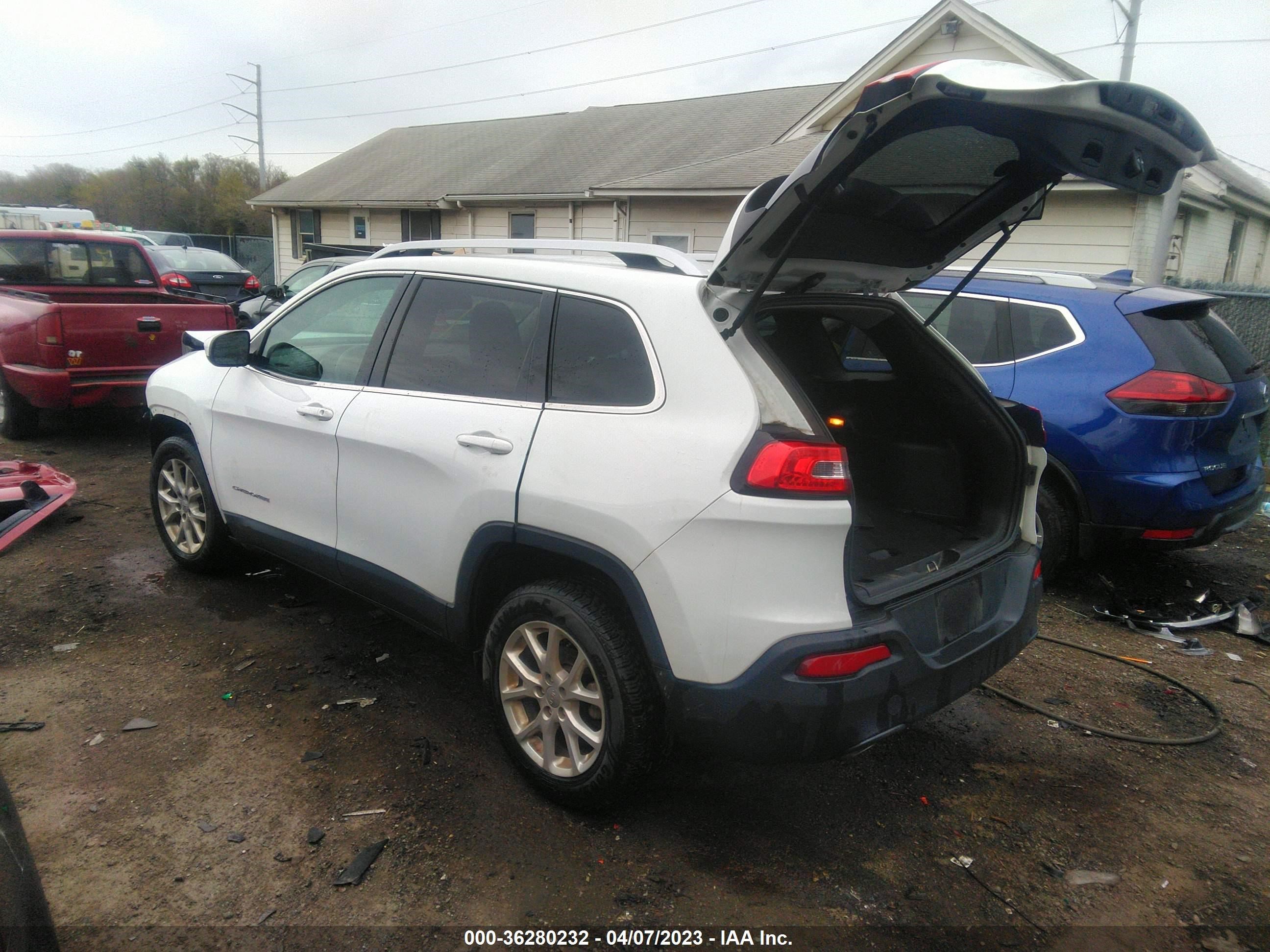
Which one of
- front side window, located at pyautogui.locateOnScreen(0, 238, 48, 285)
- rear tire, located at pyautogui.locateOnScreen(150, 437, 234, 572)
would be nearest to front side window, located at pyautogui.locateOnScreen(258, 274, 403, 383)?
rear tire, located at pyautogui.locateOnScreen(150, 437, 234, 572)

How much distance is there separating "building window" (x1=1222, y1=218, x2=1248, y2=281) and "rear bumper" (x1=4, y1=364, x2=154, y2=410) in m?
18.9

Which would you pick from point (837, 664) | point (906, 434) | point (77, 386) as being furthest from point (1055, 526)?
point (77, 386)

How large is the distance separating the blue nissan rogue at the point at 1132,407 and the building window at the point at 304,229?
23316 millimetres

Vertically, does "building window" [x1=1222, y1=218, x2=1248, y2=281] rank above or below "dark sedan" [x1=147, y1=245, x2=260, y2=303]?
above

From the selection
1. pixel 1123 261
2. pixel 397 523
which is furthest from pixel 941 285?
pixel 1123 261

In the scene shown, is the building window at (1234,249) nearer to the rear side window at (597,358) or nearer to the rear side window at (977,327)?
the rear side window at (977,327)

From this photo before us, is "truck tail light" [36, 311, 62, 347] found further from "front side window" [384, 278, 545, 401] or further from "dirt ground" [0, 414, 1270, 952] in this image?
"front side window" [384, 278, 545, 401]

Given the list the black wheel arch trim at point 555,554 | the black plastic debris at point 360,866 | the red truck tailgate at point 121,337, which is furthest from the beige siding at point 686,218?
the black plastic debris at point 360,866

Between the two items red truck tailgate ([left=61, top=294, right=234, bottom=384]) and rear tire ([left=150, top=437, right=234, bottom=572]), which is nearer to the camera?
rear tire ([left=150, top=437, right=234, bottom=572])

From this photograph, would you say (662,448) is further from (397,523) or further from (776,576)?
(397,523)

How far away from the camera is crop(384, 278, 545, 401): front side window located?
9.93 ft

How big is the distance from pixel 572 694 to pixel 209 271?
15.8 meters

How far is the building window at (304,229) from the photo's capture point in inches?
978

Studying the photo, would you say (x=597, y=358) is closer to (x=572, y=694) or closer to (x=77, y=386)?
(x=572, y=694)
